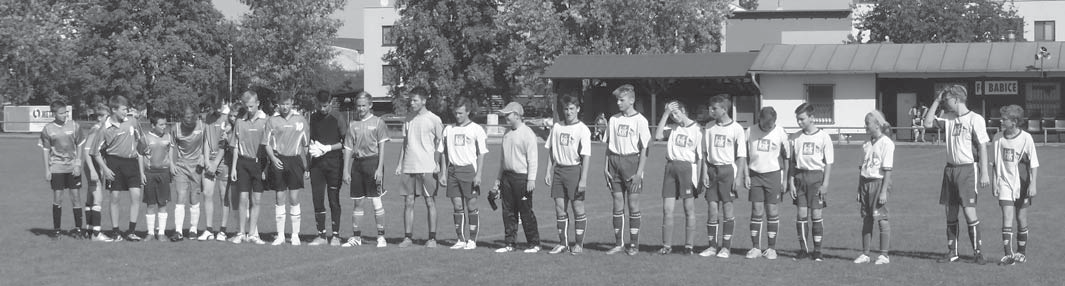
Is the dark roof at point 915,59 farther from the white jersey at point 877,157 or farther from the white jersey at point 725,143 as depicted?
the white jersey at point 725,143

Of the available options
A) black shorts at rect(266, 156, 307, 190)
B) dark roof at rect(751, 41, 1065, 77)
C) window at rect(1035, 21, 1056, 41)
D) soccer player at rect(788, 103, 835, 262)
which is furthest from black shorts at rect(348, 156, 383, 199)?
window at rect(1035, 21, 1056, 41)

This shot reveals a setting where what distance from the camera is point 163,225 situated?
1412 cm

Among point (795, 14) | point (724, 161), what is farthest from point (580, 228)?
point (795, 14)

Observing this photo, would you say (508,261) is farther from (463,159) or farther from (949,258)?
(949,258)

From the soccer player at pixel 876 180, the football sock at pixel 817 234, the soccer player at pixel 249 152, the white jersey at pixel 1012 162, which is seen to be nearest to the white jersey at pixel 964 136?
the white jersey at pixel 1012 162

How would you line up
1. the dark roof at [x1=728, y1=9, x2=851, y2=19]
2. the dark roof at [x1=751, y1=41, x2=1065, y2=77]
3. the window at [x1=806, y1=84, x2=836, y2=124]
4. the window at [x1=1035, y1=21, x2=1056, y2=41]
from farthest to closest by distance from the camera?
1. the window at [x1=1035, y1=21, x2=1056, y2=41]
2. the dark roof at [x1=728, y1=9, x2=851, y2=19]
3. the window at [x1=806, y1=84, x2=836, y2=124]
4. the dark roof at [x1=751, y1=41, x2=1065, y2=77]

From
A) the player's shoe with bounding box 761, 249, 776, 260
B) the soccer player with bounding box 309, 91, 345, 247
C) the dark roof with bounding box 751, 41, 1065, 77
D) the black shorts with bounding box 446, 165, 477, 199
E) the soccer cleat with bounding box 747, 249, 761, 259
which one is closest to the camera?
the player's shoe with bounding box 761, 249, 776, 260

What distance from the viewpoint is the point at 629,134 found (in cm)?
1247

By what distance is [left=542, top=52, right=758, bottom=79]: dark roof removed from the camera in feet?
162

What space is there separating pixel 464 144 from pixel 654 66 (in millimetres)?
38252

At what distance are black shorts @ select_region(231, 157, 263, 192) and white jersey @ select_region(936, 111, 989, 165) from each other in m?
7.41

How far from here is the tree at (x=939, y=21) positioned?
69062 millimetres

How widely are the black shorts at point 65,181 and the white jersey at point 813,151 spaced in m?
8.56

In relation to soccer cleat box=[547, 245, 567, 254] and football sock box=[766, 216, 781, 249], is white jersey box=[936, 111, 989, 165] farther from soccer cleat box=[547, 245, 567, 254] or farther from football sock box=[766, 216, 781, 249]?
soccer cleat box=[547, 245, 567, 254]
